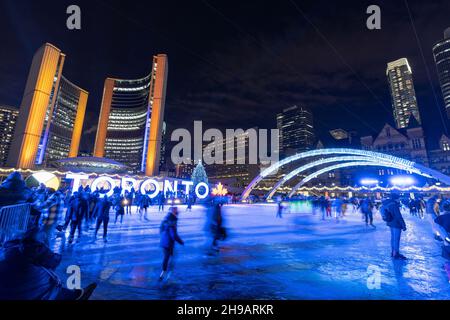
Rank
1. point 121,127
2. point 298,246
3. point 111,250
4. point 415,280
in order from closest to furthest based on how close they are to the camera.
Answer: point 415,280, point 111,250, point 298,246, point 121,127

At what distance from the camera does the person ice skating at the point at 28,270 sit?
2.57 meters

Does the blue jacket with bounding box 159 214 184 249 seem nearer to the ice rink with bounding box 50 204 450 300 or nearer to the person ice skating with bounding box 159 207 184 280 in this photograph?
the person ice skating with bounding box 159 207 184 280

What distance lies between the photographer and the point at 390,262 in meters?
6.53

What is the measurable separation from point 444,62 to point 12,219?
10091 inches

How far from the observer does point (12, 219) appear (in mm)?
7215

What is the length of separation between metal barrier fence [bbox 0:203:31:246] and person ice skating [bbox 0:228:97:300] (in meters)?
5.18

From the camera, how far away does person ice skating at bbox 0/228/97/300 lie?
257 centimetres

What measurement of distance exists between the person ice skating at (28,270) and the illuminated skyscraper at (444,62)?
9252 inches

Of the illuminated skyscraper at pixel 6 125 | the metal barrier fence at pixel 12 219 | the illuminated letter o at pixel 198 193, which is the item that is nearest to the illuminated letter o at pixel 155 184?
the illuminated letter o at pixel 198 193
